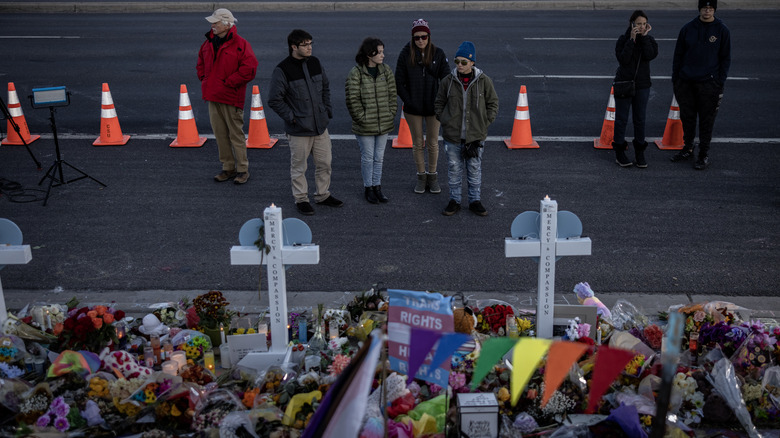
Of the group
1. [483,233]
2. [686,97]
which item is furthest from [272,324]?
[686,97]

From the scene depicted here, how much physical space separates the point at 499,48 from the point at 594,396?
13800 millimetres

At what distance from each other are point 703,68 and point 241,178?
19.4ft

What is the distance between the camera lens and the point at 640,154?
10281 mm

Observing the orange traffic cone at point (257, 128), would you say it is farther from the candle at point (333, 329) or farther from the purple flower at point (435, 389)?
the purple flower at point (435, 389)

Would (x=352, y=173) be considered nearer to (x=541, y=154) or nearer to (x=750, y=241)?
(x=541, y=154)

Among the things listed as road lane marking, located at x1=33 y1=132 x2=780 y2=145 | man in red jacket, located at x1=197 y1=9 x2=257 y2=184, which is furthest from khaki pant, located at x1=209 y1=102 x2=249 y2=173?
road lane marking, located at x1=33 y1=132 x2=780 y2=145

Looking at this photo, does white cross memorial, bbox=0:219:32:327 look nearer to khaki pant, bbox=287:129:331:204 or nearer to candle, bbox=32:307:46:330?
candle, bbox=32:307:46:330

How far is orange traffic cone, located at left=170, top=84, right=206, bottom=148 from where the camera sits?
36.7 ft

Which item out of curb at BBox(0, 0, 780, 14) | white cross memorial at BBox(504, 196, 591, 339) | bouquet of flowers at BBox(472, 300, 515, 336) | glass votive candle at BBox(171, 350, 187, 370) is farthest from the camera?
A: curb at BBox(0, 0, 780, 14)

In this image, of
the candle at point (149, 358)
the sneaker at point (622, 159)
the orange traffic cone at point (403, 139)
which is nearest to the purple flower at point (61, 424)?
the candle at point (149, 358)

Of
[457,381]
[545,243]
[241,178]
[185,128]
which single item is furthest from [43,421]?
[185,128]

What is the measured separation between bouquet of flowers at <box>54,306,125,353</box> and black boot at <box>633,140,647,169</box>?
6988mm

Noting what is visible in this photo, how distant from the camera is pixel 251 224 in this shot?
5793mm

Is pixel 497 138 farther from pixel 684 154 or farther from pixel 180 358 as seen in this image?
pixel 180 358
